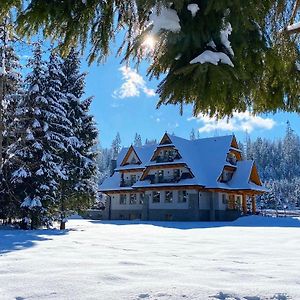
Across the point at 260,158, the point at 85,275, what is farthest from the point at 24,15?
the point at 260,158

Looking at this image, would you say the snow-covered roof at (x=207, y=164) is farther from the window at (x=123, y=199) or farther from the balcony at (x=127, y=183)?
the window at (x=123, y=199)

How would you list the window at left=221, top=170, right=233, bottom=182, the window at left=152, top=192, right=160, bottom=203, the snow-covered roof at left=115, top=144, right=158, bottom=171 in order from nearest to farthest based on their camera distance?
1. the window at left=221, top=170, right=233, bottom=182
2. the window at left=152, top=192, right=160, bottom=203
3. the snow-covered roof at left=115, top=144, right=158, bottom=171

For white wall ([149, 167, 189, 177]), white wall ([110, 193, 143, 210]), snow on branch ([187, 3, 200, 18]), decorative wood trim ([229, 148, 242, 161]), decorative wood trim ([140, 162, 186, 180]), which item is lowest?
white wall ([110, 193, 143, 210])

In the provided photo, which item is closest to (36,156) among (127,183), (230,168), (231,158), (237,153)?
(127,183)

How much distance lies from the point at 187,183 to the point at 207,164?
474 cm

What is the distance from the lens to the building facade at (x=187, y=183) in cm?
3744

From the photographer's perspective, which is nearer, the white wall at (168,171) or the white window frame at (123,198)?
the white wall at (168,171)

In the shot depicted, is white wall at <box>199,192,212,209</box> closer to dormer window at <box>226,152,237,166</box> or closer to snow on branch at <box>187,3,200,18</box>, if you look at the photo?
dormer window at <box>226,152,237,166</box>

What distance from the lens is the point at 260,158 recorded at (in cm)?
13638

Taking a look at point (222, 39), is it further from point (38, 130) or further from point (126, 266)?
point (38, 130)

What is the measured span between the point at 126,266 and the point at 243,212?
34.0 meters

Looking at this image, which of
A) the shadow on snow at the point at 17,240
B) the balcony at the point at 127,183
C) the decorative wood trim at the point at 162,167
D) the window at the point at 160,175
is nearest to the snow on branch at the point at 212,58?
the shadow on snow at the point at 17,240

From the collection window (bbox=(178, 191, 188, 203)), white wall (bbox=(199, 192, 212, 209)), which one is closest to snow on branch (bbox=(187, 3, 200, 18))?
window (bbox=(178, 191, 188, 203))

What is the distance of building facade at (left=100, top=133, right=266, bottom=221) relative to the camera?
3744 centimetres
